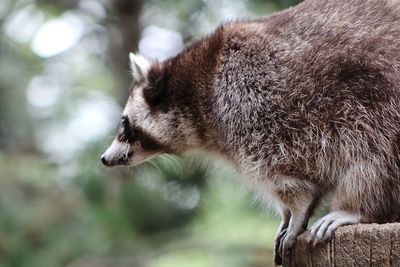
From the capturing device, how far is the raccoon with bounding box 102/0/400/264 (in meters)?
2.34

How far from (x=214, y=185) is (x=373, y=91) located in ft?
8.15

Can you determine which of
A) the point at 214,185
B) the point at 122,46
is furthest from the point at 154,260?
the point at 122,46

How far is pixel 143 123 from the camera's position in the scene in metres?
2.92

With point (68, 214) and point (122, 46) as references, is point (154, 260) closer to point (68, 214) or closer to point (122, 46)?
point (68, 214)

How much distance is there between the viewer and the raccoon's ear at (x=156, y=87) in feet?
9.39

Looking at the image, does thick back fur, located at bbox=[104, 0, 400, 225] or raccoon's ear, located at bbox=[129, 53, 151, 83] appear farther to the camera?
raccoon's ear, located at bbox=[129, 53, 151, 83]

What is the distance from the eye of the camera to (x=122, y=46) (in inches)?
201

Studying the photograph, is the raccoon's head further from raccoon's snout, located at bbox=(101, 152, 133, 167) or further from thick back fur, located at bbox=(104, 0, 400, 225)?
thick back fur, located at bbox=(104, 0, 400, 225)

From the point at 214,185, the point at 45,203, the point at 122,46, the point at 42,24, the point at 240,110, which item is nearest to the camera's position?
the point at 240,110

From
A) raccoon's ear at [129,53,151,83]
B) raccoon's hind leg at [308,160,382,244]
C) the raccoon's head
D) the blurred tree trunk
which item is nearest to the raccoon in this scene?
raccoon's hind leg at [308,160,382,244]

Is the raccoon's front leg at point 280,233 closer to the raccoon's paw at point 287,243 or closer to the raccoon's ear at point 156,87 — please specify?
the raccoon's paw at point 287,243

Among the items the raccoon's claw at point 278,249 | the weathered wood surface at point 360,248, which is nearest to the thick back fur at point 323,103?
the raccoon's claw at point 278,249

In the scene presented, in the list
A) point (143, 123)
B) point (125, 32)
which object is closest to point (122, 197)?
point (125, 32)

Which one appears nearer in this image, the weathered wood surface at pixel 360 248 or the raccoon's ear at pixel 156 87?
the weathered wood surface at pixel 360 248
